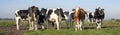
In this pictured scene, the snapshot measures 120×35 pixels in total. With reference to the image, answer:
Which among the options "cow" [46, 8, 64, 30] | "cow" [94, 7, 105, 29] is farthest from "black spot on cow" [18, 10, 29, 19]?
"cow" [94, 7, 105, 29]

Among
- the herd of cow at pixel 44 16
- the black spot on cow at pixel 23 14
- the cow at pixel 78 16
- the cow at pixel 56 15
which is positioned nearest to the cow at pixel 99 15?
the herd of cow at pixel 44 16

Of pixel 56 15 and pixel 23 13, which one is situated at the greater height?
pixel 23 13

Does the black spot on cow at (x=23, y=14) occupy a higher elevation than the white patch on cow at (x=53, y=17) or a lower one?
higher

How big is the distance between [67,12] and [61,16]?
3.24m

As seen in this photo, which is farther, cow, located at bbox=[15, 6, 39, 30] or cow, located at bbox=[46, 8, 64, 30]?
cow, located at bbox=[15, 6, 39, 30]

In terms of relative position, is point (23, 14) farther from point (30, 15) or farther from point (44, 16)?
point (44, 16)

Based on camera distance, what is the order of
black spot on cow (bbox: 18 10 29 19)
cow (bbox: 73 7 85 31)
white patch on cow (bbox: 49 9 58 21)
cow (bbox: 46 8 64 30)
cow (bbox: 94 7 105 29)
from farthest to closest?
cow (bbox: 94 7 105 29) < black spot on cow (bbox: 18 10 29 19) < white patch on cow (bbox: 49 9 58 21) < cow (bbox: 46 8 64 30) < cow (bbox: 73 7 85 31)

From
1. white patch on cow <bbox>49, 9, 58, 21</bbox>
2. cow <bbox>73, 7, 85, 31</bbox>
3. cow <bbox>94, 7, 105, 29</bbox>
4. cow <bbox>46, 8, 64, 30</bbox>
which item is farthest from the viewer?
cow <bbox>94, 7, 105, 29</bbox>

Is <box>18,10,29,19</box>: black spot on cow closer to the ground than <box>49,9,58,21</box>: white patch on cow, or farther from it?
farther from it

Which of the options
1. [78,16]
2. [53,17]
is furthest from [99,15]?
[78,16]

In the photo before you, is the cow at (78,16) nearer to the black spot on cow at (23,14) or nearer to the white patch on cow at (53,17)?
the white patch on cow at (53,17)

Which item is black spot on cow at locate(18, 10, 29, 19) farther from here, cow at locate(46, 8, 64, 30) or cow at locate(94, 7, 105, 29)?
cow at locate(94, 7, 105, 29)

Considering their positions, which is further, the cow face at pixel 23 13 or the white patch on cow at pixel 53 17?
the cow face at pixel 23 13

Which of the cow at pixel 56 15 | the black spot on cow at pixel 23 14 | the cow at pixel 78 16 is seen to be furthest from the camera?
the black spot on cow at pixel 23 14
